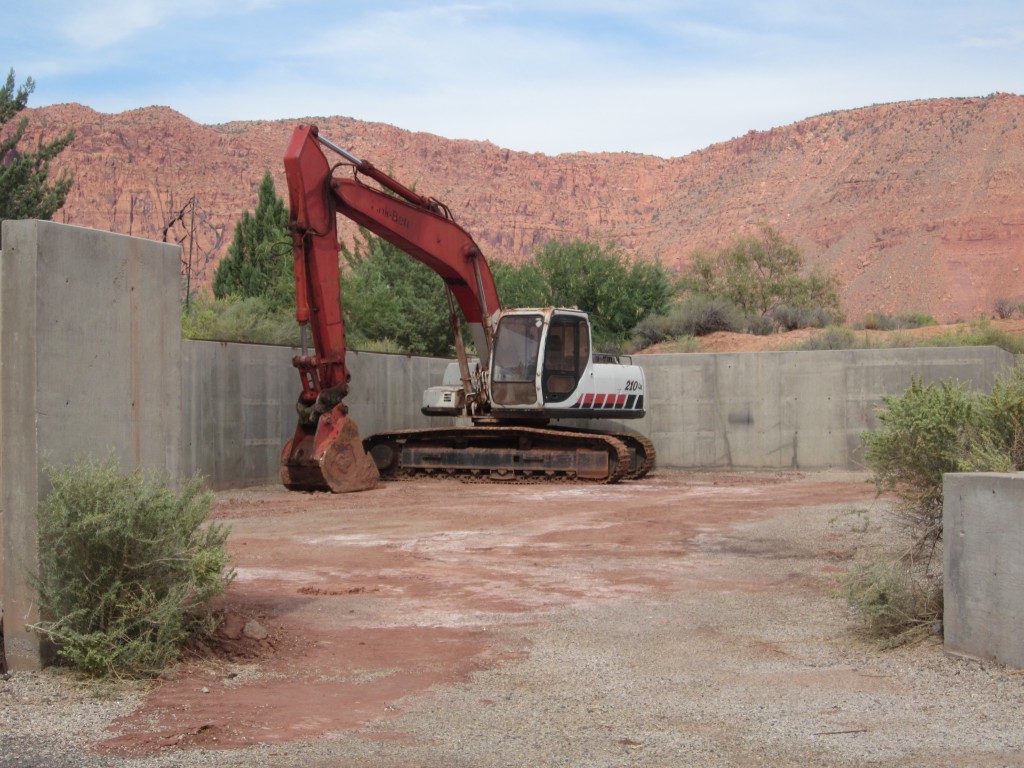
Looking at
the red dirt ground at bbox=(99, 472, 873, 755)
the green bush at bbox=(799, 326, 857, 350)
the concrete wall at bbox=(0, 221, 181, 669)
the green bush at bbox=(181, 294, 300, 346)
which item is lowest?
the red dirt ground at bbox=(99, 472, 873, 755)

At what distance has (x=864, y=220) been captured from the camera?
8288 centimetres

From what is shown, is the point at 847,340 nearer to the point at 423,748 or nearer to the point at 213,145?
the point at 423,748

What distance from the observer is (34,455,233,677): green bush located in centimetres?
675

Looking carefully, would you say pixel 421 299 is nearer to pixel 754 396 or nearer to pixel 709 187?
pixel 754 396

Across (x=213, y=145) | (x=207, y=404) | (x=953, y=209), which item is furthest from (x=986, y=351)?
(x=213, y=145)

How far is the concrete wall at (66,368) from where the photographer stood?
6887 millimetres

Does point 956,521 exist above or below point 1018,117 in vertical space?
below

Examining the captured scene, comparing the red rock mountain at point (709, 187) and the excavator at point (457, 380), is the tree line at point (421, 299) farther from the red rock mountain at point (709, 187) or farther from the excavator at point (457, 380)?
the red rock mountain at point (709, 187)

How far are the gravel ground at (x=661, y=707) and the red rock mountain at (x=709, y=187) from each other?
62.3 meters

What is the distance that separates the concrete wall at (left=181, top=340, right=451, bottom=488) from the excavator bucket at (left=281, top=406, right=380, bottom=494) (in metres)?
1.14

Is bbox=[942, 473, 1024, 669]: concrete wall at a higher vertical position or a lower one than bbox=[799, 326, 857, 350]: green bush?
lower

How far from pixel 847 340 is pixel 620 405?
1208 cm

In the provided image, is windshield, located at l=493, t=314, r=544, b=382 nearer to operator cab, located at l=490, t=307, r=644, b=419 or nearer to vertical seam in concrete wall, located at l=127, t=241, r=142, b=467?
operator cab, located at l=490, t=307, r=644, b=419

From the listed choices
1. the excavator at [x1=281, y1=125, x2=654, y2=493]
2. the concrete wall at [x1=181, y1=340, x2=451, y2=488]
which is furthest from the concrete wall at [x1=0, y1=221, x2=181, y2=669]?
the excavator at [x1=281, y1=125, x2=654, y2=493]
